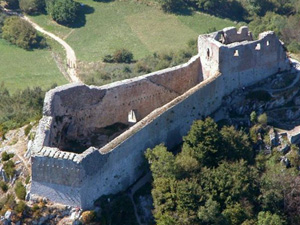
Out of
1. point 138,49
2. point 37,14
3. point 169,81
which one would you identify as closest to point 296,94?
point 169,81

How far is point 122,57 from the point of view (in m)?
99.4

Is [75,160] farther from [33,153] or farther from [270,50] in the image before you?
[270,50]

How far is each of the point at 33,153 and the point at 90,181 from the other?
13.8ft

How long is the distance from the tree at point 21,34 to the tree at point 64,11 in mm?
4785

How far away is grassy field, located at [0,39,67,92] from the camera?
309 feet

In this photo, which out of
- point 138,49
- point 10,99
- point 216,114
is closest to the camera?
point 216,114

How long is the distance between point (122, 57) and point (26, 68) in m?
12.4

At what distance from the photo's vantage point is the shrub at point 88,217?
170 ft

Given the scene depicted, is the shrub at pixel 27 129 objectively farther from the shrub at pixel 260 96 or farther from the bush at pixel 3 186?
the shrub at pixel 260 96

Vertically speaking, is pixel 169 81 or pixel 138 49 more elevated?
pixel 169 81

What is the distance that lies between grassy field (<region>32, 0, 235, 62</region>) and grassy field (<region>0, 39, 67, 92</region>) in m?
4.79

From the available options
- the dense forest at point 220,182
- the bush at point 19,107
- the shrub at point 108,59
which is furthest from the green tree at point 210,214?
the shrub at point 108,59

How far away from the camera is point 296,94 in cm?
6347

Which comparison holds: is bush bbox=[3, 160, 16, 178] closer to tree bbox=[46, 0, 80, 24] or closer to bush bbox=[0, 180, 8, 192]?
bush bbox=[0, 180, 8, 192]
